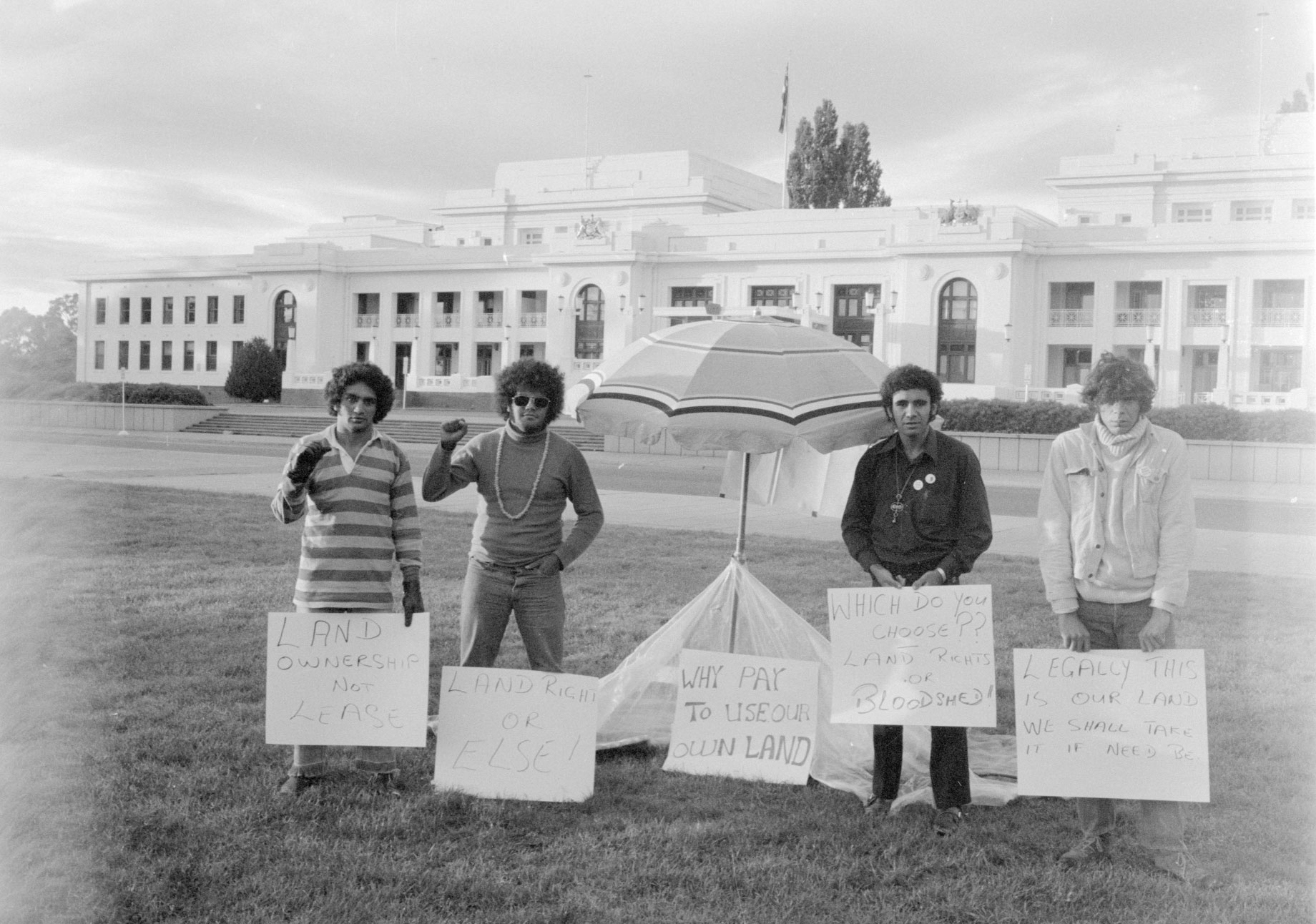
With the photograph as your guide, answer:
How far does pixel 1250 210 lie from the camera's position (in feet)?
196

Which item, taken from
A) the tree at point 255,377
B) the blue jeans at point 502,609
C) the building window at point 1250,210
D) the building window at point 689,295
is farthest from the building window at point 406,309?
the blue jeans at point 502,609

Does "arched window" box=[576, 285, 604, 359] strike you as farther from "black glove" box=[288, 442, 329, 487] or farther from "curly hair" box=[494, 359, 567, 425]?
"black glove" box=[288, 442, 329, 487]

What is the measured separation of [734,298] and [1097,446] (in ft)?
174

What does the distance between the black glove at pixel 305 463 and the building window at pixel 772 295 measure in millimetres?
52056

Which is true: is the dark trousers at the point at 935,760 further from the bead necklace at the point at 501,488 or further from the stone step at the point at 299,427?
the stone step at the point at 299,427

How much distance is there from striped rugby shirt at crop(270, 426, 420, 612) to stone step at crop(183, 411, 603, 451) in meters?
30.8

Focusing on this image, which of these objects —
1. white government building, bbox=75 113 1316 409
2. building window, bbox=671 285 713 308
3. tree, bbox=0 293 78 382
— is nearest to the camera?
tree, bbox=0 293 78 382

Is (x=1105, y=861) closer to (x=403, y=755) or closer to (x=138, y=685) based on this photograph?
(x=403, y=755)

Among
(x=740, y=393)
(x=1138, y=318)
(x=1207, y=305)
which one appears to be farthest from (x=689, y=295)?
(x=740, y=393)

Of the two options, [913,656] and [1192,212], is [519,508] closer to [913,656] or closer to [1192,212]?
[913,656]

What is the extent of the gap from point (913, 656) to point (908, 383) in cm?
109

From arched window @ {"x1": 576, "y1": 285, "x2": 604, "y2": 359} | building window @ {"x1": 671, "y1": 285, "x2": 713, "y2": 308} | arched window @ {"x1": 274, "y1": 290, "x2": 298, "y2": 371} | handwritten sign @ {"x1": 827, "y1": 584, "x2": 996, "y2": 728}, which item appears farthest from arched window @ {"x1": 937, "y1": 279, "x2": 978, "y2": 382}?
handwritten sign @ {"x1": 827, "y1": 584, "x2": 996, "y2": 728}

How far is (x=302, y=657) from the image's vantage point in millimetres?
4883

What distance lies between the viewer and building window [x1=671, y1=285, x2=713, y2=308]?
58312mm
